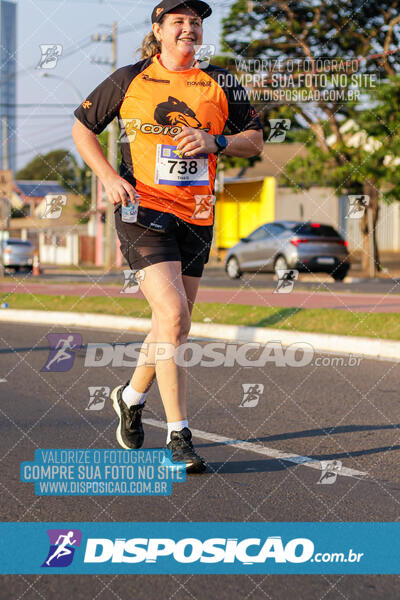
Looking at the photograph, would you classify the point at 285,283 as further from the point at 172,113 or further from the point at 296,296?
the point at 172,113

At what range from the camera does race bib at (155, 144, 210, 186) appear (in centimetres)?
447

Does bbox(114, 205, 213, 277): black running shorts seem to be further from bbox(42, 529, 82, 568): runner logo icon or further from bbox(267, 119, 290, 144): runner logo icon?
bbox(267, 119, 290, 144): runner logo icon

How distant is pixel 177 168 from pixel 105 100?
1.69 ft

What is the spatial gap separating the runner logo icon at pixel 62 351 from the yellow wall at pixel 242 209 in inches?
1178

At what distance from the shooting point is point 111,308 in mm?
14633

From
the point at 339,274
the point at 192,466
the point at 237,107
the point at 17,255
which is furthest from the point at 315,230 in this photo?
the point at 192,466

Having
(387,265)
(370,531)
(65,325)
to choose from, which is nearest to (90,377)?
(370,531)

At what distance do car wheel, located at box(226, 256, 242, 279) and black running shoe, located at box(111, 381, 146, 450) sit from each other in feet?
66.4

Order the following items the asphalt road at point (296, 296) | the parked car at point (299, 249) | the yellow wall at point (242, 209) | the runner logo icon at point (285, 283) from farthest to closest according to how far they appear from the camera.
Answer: the yellow wall at point (242, 209) < the parked car at point (299, 249) < the runner logo icon at point (285, 283) < the asphalt road at point (296, 296)

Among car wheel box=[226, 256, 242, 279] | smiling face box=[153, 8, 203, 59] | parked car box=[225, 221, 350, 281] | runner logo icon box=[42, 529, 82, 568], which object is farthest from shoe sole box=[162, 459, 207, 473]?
car wheel box=[226, 256, 242, 279]

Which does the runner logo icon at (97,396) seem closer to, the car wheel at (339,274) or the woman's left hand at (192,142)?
the woman's left hand at (192,142)

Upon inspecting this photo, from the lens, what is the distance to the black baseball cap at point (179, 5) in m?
4.47

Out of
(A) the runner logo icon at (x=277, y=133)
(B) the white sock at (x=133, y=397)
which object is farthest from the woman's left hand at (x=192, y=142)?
(A) the runner logo icon at (x=277, y=133)

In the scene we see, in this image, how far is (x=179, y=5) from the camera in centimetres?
447
